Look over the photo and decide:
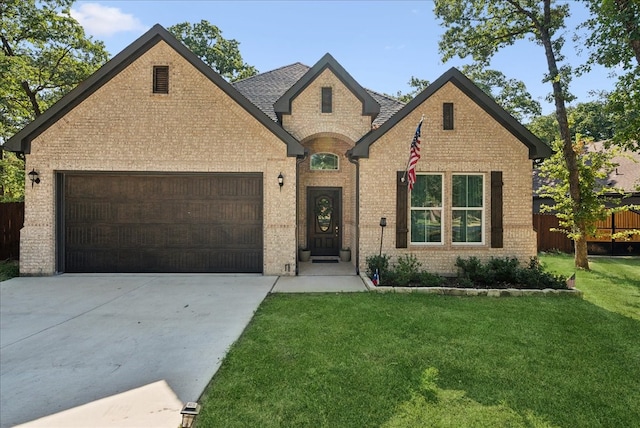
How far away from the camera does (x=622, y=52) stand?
7914mm

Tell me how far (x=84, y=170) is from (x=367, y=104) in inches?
331

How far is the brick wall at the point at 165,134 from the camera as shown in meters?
8.89

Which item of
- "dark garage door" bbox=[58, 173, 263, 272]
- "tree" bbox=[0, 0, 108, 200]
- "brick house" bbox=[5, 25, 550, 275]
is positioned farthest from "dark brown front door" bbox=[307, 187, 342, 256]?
"tree" bbox=[0, 0, 108, 200]

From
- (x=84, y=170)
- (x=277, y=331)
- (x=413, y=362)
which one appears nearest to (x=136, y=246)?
(x=84, y=170)

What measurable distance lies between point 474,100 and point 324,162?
5207 mm

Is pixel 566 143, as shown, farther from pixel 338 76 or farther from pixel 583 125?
pixel 583 125

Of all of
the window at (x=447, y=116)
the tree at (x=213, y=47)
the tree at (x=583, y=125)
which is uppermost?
the tree at (x=213, y=47)

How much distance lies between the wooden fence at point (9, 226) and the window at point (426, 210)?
12.9m

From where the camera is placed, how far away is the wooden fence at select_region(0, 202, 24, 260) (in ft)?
35.7

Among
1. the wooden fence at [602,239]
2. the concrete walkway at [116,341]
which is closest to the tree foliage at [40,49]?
the concrete walkway at [116,341]

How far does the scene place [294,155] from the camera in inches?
354

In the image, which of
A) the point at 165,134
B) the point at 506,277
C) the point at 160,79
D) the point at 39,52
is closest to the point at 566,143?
→ the point at 506,277

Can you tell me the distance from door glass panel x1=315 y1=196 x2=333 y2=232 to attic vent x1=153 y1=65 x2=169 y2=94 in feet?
19.9

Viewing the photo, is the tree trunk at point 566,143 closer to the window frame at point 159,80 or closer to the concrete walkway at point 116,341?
the concrete walkway at point 116,341
